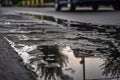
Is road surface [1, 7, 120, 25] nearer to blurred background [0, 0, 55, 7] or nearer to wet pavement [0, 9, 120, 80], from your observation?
wet pavement [0, 9, 120, 80]

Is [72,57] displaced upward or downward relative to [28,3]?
upward

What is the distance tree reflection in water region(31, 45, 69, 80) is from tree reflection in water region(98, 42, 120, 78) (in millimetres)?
555

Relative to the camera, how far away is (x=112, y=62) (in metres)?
5.15

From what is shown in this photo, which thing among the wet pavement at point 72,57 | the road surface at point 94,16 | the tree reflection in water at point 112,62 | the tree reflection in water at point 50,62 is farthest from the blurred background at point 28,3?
the tree reflection in water at point 50,62

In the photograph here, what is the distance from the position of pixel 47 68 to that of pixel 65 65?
1.05 feet

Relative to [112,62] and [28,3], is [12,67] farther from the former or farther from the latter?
[28,3]

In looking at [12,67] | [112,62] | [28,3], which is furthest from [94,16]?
[28,3]

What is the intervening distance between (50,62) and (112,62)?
2.79 feet

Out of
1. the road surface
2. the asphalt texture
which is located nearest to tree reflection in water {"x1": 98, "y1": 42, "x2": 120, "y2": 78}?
the asphalt texture

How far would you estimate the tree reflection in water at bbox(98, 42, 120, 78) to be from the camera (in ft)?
14.9

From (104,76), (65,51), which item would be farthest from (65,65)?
(65,51)

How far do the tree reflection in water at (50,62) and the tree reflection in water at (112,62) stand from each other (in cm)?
55

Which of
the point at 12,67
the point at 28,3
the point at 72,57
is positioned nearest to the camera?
the point at 12,67

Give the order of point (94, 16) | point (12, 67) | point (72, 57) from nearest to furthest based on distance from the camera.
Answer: point (12, 67), point (72, 57), point (94, 16)
